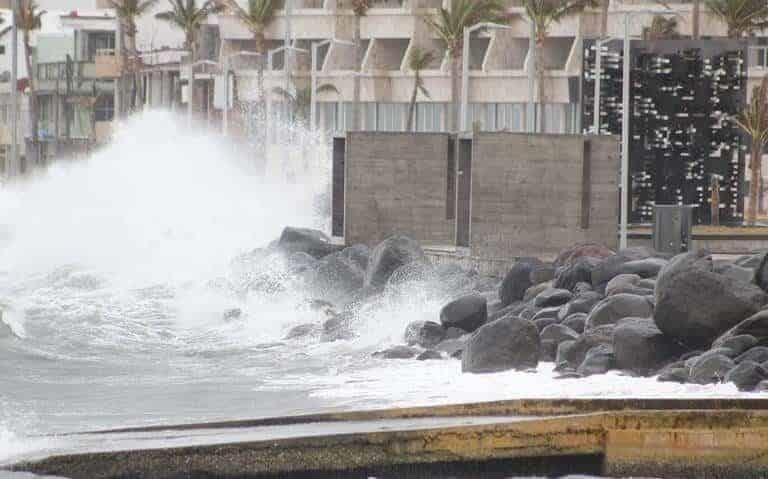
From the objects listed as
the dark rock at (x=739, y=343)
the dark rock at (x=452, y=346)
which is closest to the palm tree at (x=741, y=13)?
the dark rock at (x=452, y=346)

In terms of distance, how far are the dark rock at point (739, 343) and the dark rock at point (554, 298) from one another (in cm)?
578

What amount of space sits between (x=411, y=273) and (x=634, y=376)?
10640 mm

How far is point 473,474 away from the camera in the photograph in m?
12.2

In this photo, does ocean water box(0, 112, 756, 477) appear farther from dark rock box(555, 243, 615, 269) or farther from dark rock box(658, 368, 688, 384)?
dark rock box(555, 243, 615, 269)

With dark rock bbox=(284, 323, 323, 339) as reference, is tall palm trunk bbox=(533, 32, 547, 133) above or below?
above

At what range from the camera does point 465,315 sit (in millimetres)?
21703

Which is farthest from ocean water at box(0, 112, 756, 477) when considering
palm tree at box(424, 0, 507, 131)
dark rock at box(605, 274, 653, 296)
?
palm tree at box(424, 0, 507, 131)

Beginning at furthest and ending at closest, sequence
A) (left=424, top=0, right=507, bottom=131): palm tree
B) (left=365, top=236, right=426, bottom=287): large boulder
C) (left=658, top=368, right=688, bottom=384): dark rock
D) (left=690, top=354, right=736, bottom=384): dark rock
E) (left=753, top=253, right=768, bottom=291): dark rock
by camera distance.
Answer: (left=424, top=0, right=507, bottom=131): palm tree, (left=365, top=236, right=426, bottom=287): large boulder, (left=753, top=253, right=768, bottom=291): dark rock, (left=658, top=368, right=688, bottom=384): dark rock, (left=690, top=354, right=736, bottom=384): dark rock

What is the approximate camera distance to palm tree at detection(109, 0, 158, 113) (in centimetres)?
8812

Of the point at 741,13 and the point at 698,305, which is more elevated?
the point at 741,13

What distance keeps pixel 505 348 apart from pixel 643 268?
5.08 m

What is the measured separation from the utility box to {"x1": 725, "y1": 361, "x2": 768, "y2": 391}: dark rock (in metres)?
14.4

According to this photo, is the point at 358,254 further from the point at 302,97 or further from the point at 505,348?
the point at 302,97

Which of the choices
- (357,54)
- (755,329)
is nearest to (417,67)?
(357,54)
